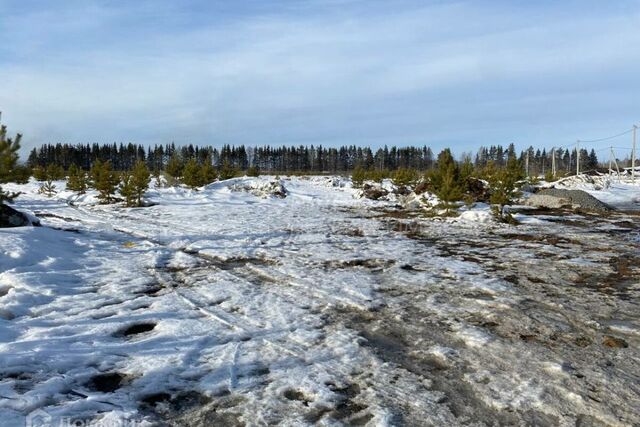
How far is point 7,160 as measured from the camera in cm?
1264

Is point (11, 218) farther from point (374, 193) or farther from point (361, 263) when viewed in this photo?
point (374, 193)

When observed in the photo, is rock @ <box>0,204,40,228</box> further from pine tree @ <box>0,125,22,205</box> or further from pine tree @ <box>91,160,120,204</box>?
pine tree @ <box>91,160,120,204</box>

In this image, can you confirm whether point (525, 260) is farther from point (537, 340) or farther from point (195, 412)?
point (195, 412)

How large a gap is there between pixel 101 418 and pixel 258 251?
27.2 ft

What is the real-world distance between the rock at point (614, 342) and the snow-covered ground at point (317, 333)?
3cm

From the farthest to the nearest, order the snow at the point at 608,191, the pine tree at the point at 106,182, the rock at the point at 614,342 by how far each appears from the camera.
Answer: the snow at the point at 608,191 → the pine tree at the point at 106,182 → the rock at the point at 614,342

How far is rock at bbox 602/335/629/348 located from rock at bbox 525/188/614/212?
2092cm

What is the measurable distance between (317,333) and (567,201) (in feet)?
77.7

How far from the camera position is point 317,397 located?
13.1 ft

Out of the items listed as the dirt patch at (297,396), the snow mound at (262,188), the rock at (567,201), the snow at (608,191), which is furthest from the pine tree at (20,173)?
the snow at (608,191)

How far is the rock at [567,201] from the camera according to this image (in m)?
23.8

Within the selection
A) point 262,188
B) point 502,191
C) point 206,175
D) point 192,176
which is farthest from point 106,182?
point 502,191

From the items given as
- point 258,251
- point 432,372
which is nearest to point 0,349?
point 432,372

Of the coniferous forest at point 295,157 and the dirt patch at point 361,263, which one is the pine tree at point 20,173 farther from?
the coniferous forest at point 295,157
